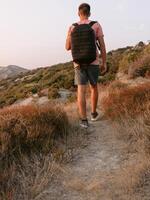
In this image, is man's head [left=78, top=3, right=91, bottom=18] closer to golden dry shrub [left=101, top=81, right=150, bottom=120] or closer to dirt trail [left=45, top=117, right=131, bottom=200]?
golden dry shrub [left=101, top=81, right=150, bottom=120]

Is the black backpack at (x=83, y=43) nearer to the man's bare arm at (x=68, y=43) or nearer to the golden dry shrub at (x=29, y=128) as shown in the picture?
the man's bare arm at (x=68, y=43)

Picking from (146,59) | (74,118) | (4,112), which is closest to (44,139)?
(4,112)

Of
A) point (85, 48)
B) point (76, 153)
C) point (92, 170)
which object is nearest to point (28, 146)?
point (76, 153)

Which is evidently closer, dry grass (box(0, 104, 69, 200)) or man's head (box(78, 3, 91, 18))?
dry grass (box(0, 104, 69, 200))

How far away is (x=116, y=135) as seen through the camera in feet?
20.7

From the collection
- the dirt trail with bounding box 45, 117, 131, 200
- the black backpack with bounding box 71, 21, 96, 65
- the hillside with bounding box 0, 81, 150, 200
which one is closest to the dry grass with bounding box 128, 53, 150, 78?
the hillside with bounding box 0, 81, 150, 200

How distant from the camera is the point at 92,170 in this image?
205 inches

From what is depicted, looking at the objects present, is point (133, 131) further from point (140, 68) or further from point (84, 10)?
point (140, 68)

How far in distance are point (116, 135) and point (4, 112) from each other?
1.73 m

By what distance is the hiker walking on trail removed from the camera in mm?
6703

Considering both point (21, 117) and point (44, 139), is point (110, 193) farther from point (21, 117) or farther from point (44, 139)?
point (21, 117)

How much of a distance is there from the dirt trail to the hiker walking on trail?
0.74 metres

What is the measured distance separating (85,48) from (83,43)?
0.08m

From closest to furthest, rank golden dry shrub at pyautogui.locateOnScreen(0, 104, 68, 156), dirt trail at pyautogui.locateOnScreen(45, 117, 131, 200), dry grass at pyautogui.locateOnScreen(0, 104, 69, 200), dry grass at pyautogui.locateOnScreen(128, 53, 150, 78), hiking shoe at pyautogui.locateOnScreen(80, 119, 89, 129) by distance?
dirt trail at pyautogui.locateOnScreen(45, 117, 131, 200) → dry grass at pyautogui.locateOnScreen(0, 104, 69, 200) → golden dry shrub at pyautogui.locateOnScreen(0, 104, 68, 156) → hiking shoe at pyautogui.locateOnScreen(80, 119, 89, 129) → dry grass at pyautogui.locateOnScreen(128, 53, 150, 78)
